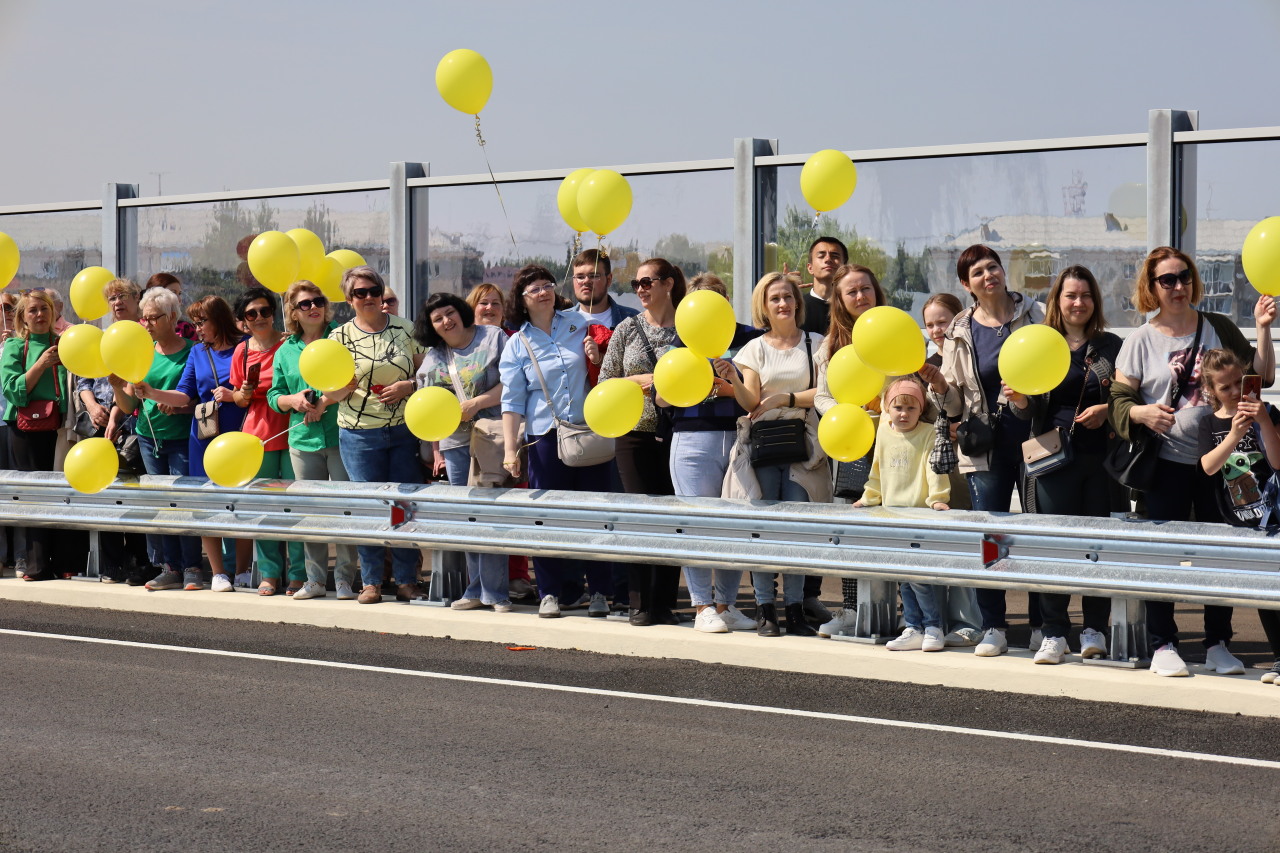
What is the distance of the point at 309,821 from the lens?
5449mm

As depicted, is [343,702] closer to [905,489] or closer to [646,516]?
[646,516]

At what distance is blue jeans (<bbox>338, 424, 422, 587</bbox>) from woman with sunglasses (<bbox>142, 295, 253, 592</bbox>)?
96cm

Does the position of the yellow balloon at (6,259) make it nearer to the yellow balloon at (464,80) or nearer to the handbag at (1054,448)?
the yellow balloon at (464,80)

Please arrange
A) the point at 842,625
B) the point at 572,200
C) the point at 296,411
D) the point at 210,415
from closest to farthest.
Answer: the point at 842,625 < the point at 572,200 < the point at 296,411 < the point at 210,415

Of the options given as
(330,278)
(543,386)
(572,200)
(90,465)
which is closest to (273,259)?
(330,278)

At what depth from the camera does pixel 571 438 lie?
933 cm

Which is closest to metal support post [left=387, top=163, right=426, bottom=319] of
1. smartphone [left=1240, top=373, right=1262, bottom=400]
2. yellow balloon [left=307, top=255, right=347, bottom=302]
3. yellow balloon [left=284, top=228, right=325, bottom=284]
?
yellow balloon [left=307, top=255, right=347, bottom=302]

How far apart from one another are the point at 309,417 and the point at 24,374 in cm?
251

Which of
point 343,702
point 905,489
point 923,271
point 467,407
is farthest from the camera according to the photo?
point 923,271

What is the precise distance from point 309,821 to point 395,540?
4.20 metres

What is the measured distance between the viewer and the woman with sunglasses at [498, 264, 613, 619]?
9.34 metres

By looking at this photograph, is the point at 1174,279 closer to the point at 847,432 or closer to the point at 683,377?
the point at 847,432

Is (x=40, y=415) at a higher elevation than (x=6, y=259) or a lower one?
lower

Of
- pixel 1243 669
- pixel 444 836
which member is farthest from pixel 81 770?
pixel 1243 669
